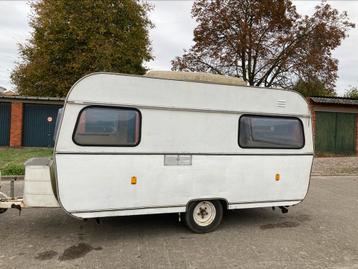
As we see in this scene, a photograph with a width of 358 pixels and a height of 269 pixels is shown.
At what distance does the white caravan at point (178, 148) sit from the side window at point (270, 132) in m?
0.02

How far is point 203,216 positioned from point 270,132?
2.00m

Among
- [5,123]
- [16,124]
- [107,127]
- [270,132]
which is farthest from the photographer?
[5,123]

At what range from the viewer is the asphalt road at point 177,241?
4.01m

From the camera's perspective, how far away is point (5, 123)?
15.9 metres

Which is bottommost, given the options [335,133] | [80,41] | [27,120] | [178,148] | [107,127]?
[178,148]

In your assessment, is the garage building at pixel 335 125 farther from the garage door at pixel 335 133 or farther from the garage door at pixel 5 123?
the garage door at pixel 5 123

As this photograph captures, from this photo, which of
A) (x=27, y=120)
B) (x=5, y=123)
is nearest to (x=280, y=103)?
(x=27, y=120)

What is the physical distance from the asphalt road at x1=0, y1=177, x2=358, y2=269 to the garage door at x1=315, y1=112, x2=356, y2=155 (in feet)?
35.4

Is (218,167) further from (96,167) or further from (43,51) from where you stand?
(43,51)

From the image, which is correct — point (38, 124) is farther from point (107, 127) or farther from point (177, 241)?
point (177, 241)

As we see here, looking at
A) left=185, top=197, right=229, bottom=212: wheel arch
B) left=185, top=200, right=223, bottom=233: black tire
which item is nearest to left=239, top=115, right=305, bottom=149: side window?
left=185, top=197, right=229, bottom=212: wheel arch

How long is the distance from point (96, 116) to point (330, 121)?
15.6m

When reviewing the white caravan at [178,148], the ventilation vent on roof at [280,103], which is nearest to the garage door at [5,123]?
the white caravan at [178,148]

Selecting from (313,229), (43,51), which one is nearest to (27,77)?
(43,51)
